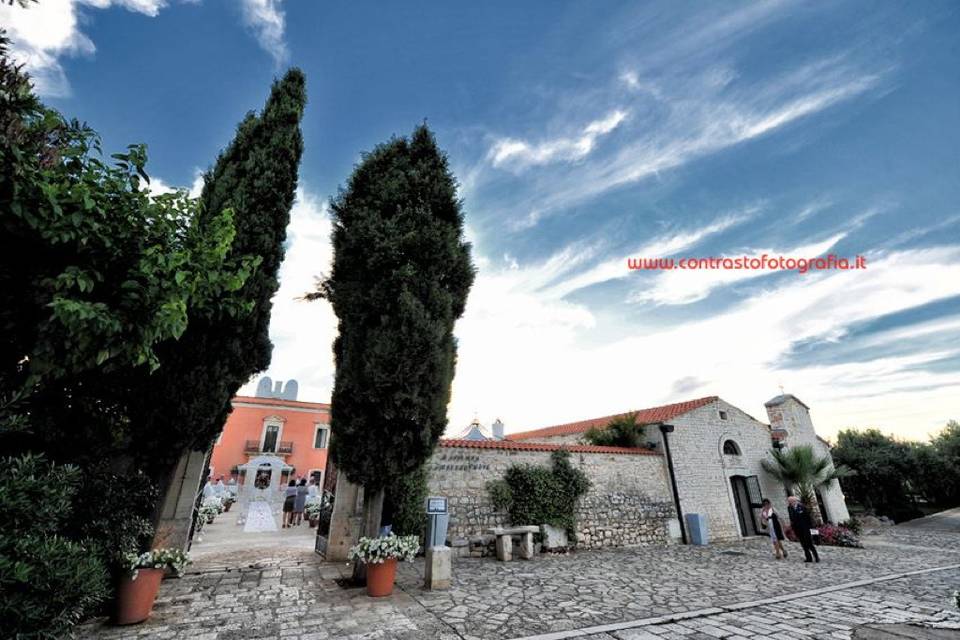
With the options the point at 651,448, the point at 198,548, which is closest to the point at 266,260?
the point at 198,548

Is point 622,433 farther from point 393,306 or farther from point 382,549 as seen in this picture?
point 393,306

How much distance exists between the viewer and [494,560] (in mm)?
8992

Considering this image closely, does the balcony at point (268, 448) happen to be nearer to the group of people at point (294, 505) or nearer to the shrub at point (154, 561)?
the group of people at point (294, 505)

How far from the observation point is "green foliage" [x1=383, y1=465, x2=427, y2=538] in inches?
A: 344

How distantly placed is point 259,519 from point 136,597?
9.64 meters

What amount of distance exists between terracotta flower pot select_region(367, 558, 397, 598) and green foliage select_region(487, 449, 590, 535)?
443 centimetres

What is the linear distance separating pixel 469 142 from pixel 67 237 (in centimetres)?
779

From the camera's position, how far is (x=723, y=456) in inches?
596

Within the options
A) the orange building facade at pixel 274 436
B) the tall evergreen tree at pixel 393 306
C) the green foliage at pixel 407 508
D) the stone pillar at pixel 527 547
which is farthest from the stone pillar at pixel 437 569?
the orange building facade at pixel 274 436

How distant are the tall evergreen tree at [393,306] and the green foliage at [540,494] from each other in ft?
13.4

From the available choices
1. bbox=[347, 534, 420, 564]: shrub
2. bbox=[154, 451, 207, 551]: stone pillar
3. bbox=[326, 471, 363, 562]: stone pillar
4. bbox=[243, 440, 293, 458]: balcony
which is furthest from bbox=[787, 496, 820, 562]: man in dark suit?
bbox=[243, 440, 293, 458]: balcony

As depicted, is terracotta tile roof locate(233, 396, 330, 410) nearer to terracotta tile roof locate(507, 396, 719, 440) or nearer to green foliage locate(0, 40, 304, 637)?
terracotta tile roof locate(507, 396, 719, 440)

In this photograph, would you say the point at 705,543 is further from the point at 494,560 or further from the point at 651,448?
the point at 494,560

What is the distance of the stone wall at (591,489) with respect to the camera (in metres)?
9.69
